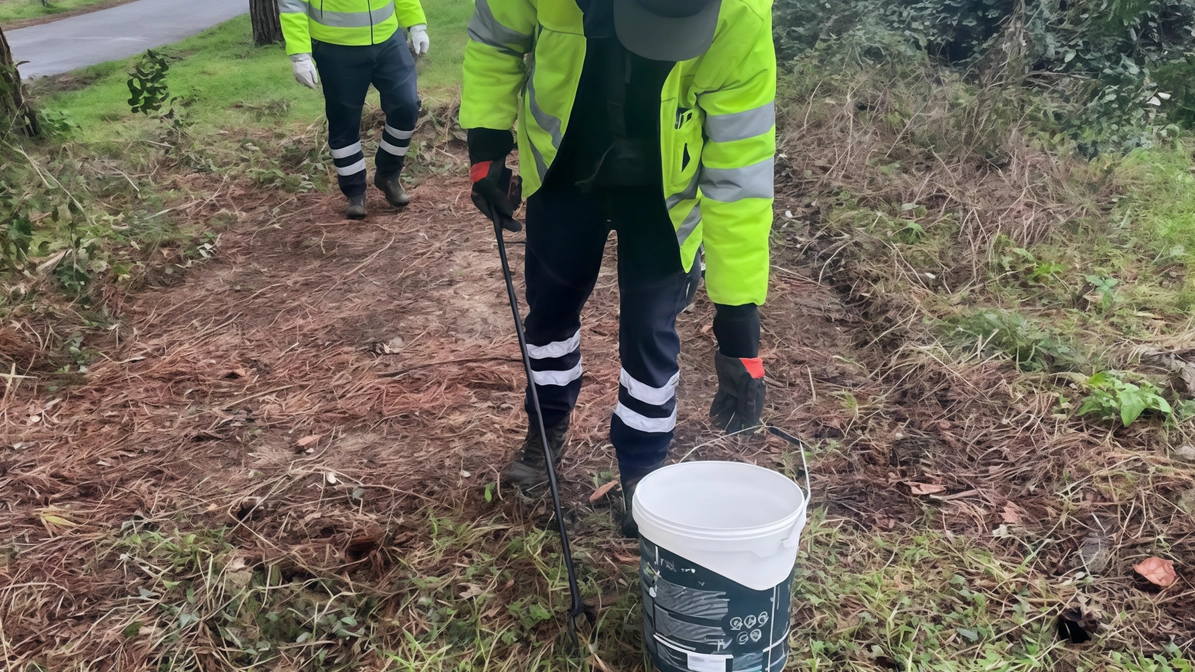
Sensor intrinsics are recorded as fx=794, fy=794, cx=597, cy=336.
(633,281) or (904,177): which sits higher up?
(633,281)

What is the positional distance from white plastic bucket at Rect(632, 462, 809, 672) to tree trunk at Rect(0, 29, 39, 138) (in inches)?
232

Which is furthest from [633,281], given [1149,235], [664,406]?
[1149,235]

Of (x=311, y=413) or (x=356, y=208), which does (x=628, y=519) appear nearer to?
(x=311, y=413)

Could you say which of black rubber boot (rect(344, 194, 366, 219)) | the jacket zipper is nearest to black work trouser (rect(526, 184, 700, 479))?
the jacket zipper

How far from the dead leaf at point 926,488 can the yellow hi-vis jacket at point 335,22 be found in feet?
12.7

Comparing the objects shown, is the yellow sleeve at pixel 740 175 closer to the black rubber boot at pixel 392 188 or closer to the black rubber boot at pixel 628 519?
the black rubber boot at pixel 628 519

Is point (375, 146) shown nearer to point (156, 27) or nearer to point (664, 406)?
point (664, 406)

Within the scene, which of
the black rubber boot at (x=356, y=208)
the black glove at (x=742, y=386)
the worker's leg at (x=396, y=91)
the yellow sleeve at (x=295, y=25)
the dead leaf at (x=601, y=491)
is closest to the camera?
the black glove at (x=742, y=386)

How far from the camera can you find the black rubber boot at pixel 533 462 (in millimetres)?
2760

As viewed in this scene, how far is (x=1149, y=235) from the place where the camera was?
4324 millimetres

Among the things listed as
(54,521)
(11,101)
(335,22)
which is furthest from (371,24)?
(54,521)

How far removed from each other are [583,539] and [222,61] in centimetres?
887

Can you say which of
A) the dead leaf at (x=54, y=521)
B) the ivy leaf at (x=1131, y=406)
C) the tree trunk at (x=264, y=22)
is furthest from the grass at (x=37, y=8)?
the ivy leaf at (x=1131, y=406)

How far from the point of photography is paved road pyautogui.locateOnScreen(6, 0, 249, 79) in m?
10.3
